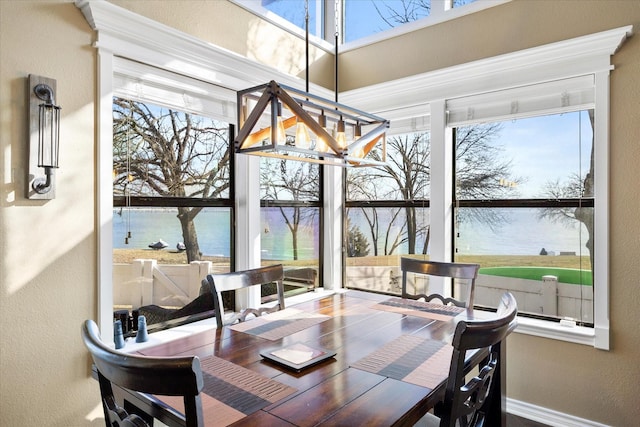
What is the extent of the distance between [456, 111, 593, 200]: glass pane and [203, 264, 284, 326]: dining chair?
63.1 inches

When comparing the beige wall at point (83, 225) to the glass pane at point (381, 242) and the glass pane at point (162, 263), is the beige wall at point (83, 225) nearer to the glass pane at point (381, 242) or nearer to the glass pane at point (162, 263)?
the glass pane at point (162, 263)

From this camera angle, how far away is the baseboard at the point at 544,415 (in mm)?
2510

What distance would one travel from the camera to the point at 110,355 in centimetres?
101

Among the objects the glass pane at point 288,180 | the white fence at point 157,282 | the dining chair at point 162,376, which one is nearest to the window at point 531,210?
the glass pane at point 288,180

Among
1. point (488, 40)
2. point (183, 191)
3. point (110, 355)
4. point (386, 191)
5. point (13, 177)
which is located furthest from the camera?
point (386, 191)

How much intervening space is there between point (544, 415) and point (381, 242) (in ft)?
5.53

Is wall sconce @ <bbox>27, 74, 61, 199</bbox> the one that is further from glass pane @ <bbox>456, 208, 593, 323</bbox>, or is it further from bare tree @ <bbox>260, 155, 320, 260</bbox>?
glass pane @ <bbox>456, 208, 593, 323</bbox>

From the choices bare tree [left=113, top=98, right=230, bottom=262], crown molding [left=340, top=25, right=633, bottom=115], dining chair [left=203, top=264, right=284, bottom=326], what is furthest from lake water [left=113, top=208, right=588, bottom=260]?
crown molding [left=340, top=25, right=633, bottom=115]

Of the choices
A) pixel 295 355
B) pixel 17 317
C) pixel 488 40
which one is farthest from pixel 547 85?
pixel 17 317

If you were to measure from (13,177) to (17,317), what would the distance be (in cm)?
62

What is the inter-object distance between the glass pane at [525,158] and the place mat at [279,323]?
63.2 inches

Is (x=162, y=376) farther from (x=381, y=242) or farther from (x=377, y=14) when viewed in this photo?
(x=377, y=14)

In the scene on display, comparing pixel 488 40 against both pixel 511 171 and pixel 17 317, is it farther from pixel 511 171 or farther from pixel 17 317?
pixel 17 317

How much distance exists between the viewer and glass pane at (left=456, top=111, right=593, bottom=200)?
2631mm
